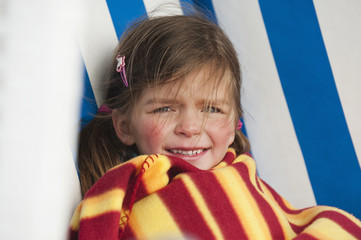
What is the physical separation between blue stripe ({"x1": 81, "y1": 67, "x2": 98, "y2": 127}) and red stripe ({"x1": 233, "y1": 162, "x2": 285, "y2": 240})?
1.19 feet

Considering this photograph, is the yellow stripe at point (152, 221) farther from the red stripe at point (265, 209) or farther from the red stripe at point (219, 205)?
the red stripe at point (265, 209)

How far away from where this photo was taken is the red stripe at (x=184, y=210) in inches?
33.9

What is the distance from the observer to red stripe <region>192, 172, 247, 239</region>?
0.89 meters

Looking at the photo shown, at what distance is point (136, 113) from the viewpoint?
43.5 inches

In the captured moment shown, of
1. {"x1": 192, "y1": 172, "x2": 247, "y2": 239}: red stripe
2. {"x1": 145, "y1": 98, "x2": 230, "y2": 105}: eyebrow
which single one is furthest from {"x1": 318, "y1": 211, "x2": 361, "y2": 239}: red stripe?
{"x1": 145, "y1": 98, "x2": 230, "y2": 105}: eyebrow

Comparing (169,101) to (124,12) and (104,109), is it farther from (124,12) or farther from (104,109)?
(124,12)

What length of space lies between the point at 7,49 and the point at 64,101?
0.50 ft

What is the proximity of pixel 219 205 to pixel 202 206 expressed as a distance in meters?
0.04

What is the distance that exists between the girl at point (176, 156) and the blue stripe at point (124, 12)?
0.28ft

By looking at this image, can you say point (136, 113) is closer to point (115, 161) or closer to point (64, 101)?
point (115, 161)

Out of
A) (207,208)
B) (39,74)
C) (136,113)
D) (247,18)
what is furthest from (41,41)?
(247,18)

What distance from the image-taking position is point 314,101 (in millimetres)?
1356

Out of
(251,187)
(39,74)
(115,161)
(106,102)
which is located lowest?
(251,187)

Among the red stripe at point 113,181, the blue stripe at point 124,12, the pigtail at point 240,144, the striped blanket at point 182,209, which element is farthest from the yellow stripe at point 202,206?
the blue stripe at point 124,12
